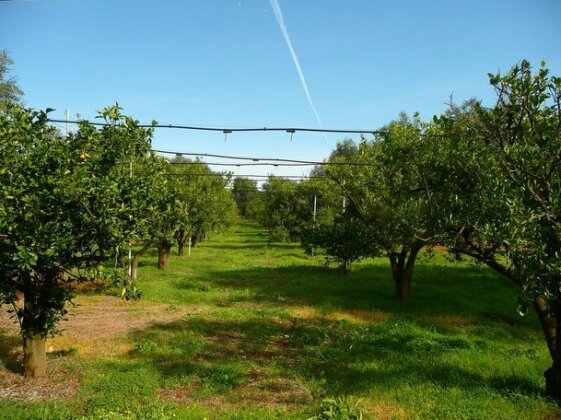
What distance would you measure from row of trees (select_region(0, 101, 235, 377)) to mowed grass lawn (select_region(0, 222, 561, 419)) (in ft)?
6.91

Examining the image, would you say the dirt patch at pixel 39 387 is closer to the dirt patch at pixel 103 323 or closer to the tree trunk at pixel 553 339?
the dirt patch at pixel 103 323

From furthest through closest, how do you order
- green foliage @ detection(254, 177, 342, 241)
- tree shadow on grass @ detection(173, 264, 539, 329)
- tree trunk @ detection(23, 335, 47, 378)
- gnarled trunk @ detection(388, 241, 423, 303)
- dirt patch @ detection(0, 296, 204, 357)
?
1. green foliage @ detection(254, 177, 342, 241)
2. gnarled trunk @ detection(388, 241, 423, 303)
3. tree shadow on grass @ detection(173, 264, 539, 329)
4. dirt patch @ detection(0, 296, 204, 357)
5. tree trunk @ detection(23, 335, 47, 378)

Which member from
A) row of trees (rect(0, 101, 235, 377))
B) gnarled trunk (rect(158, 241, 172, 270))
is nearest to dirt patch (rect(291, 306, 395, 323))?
row of trees (rect(0, 101, 235, 377))

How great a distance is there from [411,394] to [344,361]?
101 inches

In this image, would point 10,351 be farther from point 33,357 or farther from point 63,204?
point 63,204

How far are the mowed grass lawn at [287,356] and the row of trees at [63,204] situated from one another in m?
2.11

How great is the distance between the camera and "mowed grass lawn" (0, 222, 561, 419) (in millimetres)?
8766

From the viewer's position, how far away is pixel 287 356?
12.4 metres

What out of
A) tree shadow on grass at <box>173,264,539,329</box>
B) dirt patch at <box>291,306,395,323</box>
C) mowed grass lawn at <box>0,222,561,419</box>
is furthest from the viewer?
tree shadow on grass at <box>173,264,539,329</box>

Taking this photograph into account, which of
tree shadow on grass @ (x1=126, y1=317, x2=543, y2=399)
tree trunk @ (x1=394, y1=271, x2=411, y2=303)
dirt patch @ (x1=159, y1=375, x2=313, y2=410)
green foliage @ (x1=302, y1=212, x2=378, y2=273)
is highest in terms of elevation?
green foliage @ (x1=302, y1=212, x2=378, y2=273)

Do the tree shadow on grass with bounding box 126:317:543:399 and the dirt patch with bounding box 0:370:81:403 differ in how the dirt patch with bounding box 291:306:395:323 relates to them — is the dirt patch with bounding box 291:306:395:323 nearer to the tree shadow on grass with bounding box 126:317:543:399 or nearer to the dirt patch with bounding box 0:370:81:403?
the tree shadow on grass with bounding box 126:317:543:399

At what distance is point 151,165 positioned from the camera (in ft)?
32.4

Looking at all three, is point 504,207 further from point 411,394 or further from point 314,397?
point 314,397

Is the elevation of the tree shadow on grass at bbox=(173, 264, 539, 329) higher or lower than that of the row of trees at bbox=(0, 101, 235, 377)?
lower
